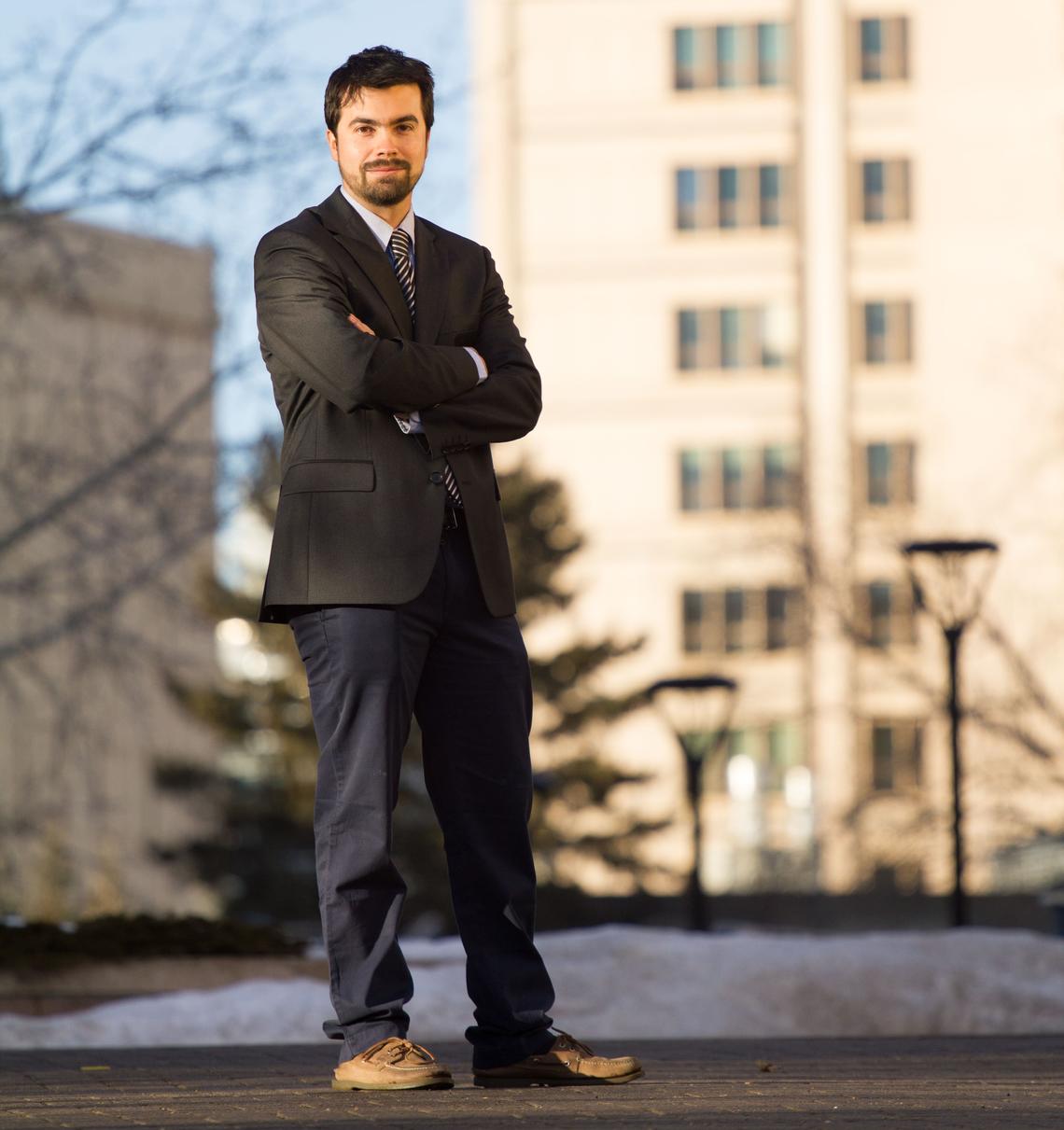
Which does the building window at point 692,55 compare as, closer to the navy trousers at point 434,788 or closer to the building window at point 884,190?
the building window at point 884,190

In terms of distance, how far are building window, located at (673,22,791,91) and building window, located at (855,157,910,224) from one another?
3.11 meters

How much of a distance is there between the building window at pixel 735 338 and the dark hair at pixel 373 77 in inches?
2024

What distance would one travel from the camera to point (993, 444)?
54219 mm

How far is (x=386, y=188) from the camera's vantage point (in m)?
4.95

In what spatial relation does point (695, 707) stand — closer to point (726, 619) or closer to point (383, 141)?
point (383, 141)

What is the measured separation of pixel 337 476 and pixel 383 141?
2.32 feet

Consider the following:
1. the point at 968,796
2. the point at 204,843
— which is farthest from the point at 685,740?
the point at 204,843

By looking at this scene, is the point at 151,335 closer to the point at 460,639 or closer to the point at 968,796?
the point at 460,639

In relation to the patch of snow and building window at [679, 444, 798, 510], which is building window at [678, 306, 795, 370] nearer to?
building window at [679, 444, 798, 510]

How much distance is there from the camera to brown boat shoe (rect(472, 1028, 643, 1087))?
4.73 metres

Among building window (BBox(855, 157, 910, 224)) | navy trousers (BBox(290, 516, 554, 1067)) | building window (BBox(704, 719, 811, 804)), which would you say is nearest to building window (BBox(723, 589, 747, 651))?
building window (BBox(704, 719, 811, 804))

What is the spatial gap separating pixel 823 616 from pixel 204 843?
2025 cm

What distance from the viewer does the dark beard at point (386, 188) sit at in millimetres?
4941

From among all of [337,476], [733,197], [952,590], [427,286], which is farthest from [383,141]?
[733,197]
